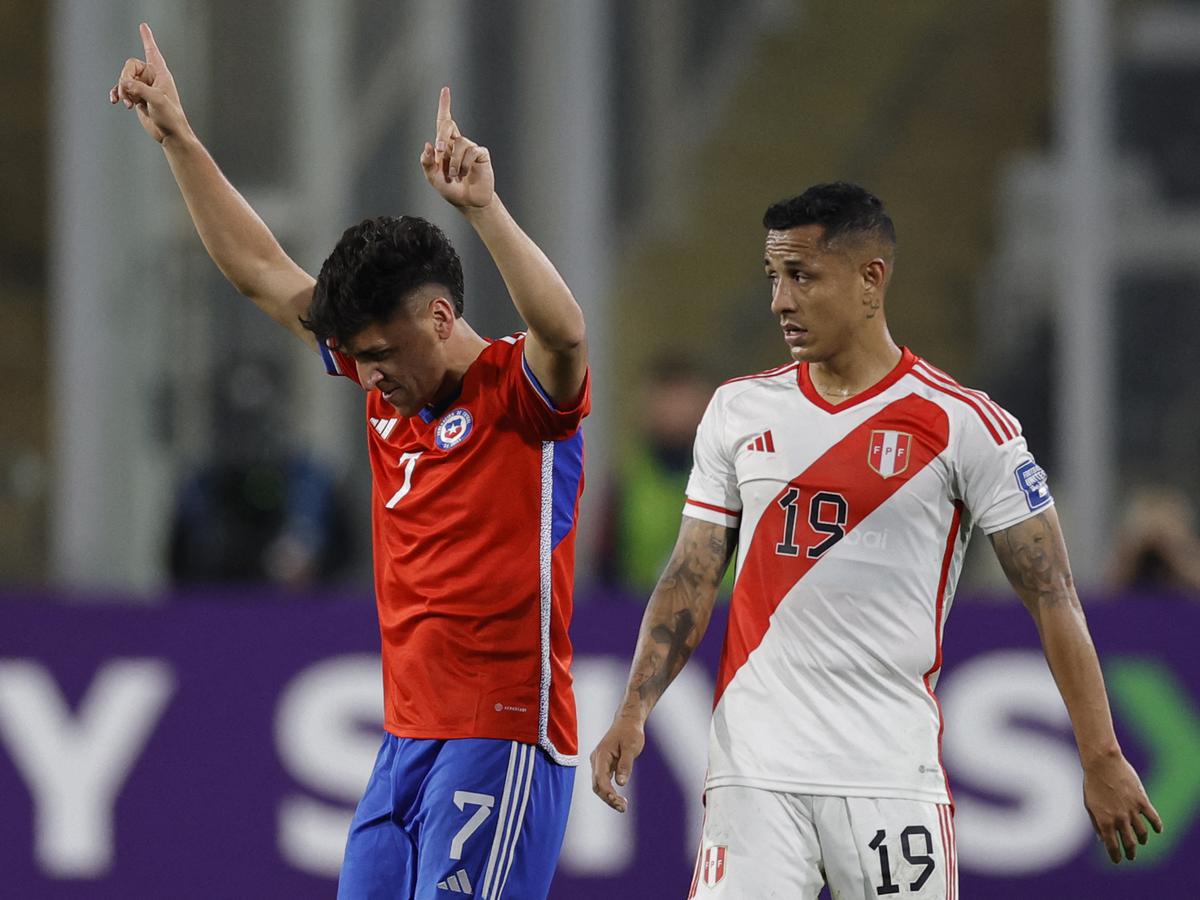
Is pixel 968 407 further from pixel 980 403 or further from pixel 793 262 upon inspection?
pixel 793 262

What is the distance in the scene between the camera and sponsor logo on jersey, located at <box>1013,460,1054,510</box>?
13.2 ft

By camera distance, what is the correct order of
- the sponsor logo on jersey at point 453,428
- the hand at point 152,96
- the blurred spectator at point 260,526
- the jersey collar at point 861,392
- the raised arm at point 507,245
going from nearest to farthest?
the raised arm at point 507,245 → the sponsor logo on jersey at point 453,428 → the jersey collar at point 861,392 → the hand at point 152,96 → the blurred spectator at point 260,526

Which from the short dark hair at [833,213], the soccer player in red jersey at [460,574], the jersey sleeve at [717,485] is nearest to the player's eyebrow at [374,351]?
the soccer player in red jersey at [460,574]

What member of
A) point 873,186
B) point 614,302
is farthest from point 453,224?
point 873,186

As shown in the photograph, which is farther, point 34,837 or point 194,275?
point 194,275

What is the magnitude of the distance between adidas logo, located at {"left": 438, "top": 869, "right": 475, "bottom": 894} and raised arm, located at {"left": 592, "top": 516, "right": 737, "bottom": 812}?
1.47 feet

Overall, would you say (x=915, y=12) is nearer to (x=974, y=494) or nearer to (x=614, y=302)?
(x=614, y=302)

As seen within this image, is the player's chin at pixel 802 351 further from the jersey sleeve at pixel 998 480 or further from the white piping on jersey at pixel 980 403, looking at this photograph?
the jersey sleeve at pixel 998 480

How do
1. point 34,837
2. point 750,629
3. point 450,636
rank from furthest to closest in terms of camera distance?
point 34,837 < point 750,629 < point 450,636

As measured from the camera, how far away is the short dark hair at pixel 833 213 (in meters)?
4.12

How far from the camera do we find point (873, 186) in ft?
29.5

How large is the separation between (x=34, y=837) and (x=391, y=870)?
3.65m

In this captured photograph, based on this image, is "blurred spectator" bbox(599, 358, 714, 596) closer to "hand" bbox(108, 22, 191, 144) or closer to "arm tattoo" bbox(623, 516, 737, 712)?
"arm tattoo" bbox(623, 516, 737, 712)

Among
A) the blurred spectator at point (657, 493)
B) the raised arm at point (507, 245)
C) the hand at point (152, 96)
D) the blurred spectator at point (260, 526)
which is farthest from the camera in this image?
the blurred spectator at point (260, 526)
